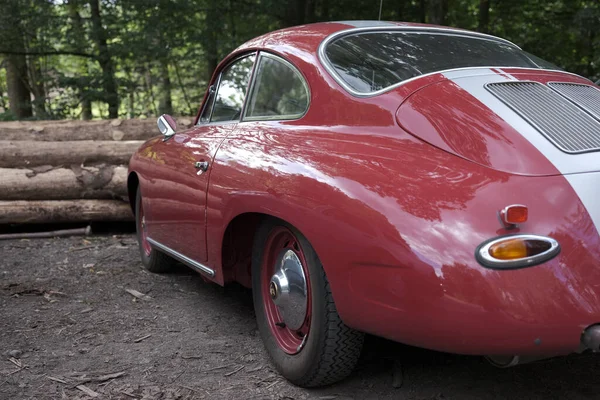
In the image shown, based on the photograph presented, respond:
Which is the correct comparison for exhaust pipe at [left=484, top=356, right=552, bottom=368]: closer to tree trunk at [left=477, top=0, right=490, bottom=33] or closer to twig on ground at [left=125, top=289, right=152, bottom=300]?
twig on ground at [left=125, top=289, right=152, bottom=300]

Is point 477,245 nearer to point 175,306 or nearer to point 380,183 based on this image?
point 380,183

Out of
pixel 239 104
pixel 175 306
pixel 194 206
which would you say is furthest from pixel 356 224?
pixel 175 306

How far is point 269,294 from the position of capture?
126 inches

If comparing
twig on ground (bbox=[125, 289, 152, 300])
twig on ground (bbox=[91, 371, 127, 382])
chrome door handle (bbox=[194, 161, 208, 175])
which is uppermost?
chrome door handle (bbox=[194, 161, 208, 175])

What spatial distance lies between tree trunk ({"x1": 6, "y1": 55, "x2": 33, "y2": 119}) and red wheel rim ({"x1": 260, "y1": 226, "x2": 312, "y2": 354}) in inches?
544

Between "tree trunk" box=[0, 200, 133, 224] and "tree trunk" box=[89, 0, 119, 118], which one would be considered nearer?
"tree trunk" box=[0, 200, 133, 224]

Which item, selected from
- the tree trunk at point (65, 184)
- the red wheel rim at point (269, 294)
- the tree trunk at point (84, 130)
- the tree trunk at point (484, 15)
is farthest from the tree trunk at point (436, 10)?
the red wheel rim at point (269, 294)

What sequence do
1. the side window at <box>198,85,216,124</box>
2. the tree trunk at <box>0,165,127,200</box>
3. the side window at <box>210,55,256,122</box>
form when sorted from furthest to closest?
the tree trunk at <box>0,165,127,200</box>, the side window at <box>198,85,216,124</box>, the side window at <box>210,55,256,122</box>

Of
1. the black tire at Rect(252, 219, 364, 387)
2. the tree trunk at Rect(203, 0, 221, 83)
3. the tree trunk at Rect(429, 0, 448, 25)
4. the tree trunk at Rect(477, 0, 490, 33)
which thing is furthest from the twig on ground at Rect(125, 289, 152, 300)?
the tree trunk at Rect(477, 0, 490, 33)

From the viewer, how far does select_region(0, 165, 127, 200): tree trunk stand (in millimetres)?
6578

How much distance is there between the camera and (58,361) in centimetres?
327

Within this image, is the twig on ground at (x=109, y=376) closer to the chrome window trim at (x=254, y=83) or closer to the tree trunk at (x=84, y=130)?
the chrome window trim at (x=254, y=83)

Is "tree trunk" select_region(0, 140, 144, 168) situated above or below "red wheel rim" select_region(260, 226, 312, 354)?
→ below

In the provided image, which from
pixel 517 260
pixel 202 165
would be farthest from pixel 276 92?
pixel 517 260
